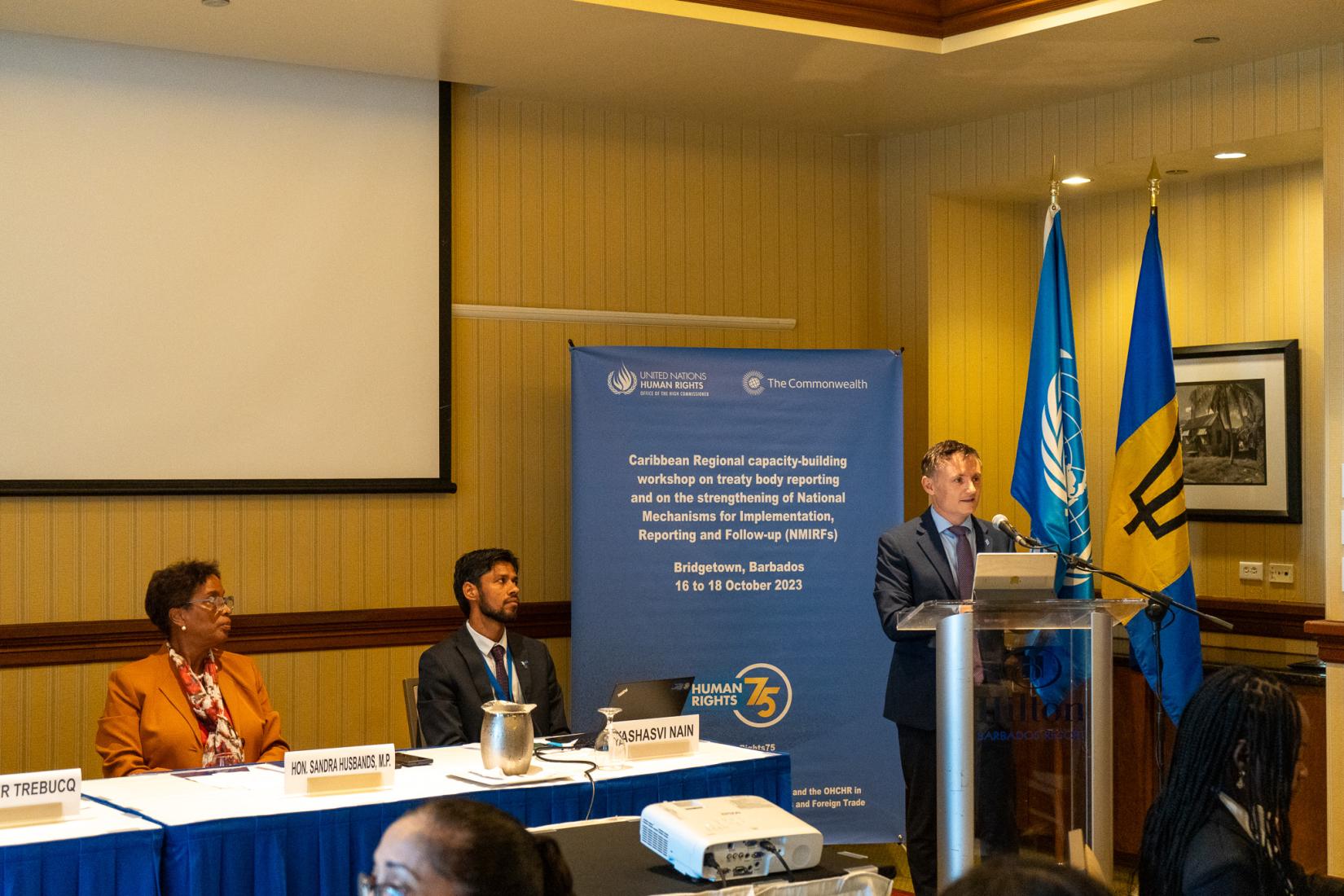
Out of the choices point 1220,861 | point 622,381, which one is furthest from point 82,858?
point 622,381

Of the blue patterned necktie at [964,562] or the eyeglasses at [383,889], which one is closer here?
the eyeglasses at [383,889]

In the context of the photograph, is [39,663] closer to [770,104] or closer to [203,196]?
[203,196]

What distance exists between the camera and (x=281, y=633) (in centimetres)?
527

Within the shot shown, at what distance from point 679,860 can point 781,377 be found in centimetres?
334

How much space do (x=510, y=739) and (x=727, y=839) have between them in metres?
1.14

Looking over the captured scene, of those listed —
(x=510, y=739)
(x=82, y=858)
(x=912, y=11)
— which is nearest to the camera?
(x=82, y=858)

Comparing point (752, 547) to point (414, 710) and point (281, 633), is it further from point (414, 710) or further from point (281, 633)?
point (281, 633)

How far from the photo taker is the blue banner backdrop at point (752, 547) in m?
5.44

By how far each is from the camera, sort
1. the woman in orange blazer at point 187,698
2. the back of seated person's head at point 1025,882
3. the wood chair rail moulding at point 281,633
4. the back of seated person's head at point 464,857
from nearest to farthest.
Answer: the back of seated person's head at point 1025,882
the back of seated person's head at point 464,857
the woman in orange blazer at point 187,698
the wood chair rail moulding at point 281,633

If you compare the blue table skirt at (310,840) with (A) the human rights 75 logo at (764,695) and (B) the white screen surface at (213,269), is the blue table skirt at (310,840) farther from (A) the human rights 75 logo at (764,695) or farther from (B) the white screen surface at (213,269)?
(B) the white screen surface at (213,269)

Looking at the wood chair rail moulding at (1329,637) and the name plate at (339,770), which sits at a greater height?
the wood chair rail moulding at (1329,637)

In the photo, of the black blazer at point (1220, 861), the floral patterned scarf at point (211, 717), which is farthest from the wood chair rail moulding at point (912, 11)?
→ the black blazer at point (1220, 861)

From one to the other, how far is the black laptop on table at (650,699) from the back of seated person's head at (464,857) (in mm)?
2169

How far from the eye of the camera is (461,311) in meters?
5.64
